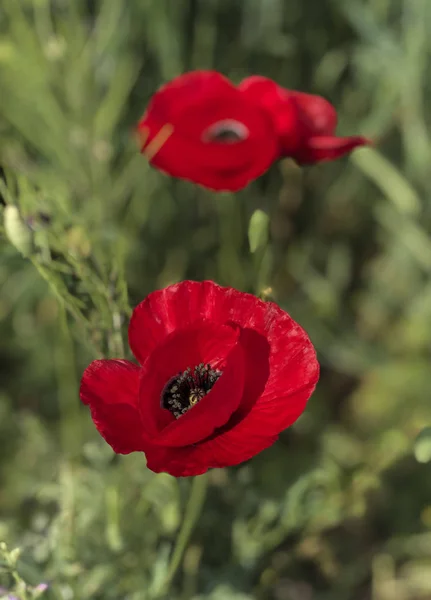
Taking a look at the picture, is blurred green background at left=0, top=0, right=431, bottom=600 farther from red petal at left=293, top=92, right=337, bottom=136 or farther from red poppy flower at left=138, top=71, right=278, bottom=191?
red petal at left=293, top=92, right=337, bottom=136

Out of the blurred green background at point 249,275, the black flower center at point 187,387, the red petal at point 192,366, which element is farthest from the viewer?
the blurred green background at point 249,275

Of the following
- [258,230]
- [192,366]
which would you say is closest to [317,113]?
[258,230]

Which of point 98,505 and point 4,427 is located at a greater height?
point 98,505

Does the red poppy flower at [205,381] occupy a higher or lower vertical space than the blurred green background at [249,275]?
higher

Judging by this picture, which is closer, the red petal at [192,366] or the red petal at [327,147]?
the red petal at [192,366]

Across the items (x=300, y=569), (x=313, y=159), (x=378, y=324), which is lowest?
(x=300, y=569)

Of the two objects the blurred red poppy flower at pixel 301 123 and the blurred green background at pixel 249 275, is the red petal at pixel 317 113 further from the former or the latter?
the blurred green background at pixel 249 275

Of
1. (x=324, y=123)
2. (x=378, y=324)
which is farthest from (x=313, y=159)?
(x=378, y=324)

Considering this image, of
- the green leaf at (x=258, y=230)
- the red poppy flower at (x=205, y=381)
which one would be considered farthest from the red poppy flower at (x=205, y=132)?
the red poppy flower at (x=205, y=381)

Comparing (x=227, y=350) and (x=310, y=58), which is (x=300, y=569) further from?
(x=310, y=58)
